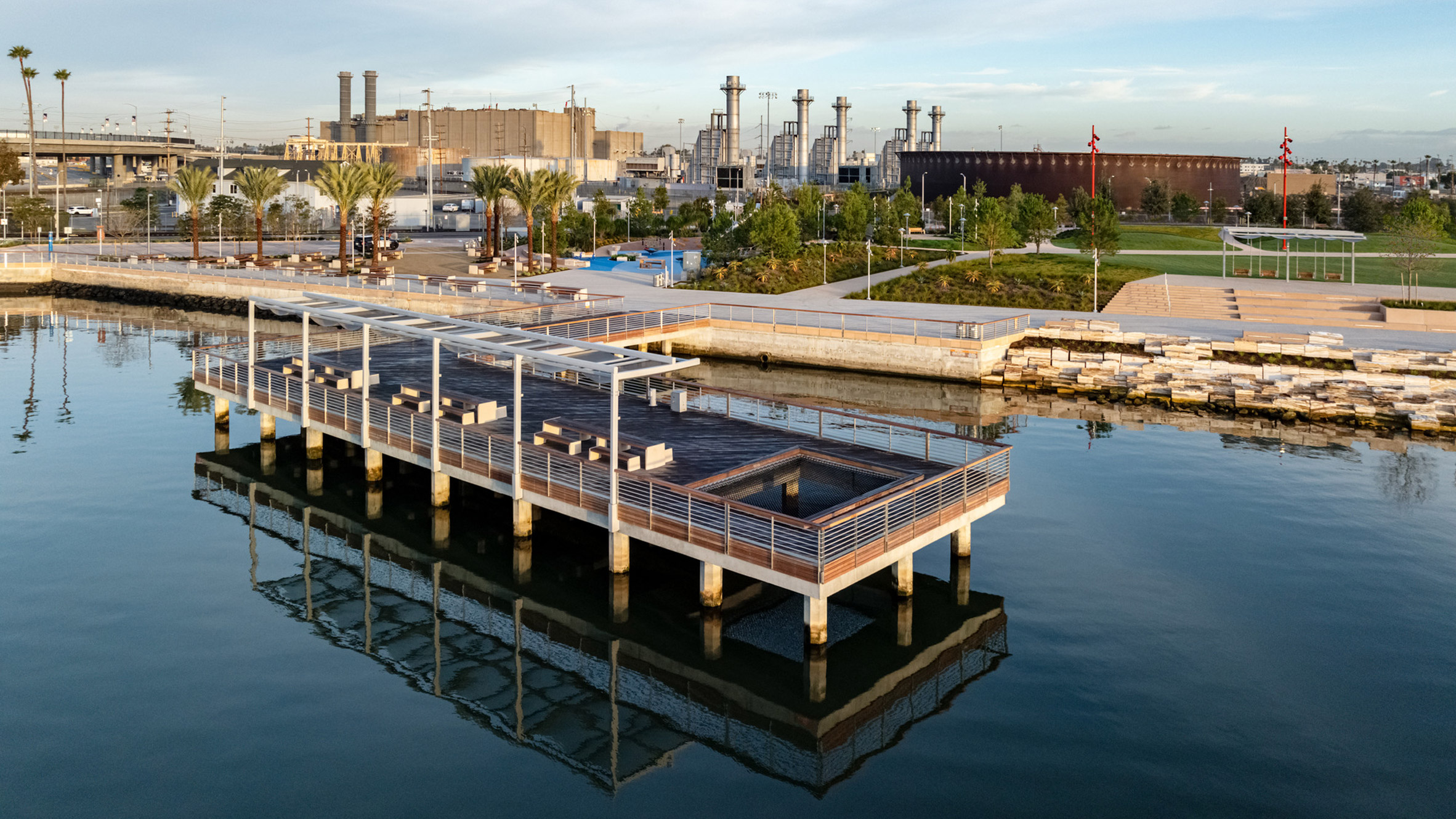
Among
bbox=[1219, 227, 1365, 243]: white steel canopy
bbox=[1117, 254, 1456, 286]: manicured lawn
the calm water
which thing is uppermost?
bbox=[1219, 227, 1365, 243]: white steel canopy

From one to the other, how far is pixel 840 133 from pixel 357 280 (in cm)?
14144

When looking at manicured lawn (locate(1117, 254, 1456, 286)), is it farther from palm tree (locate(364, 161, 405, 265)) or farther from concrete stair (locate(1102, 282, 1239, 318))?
palm tree (locate(364, 161, 405, 265))

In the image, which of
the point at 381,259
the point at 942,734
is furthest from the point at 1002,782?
the point at 381,259

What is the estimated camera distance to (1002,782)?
53.8 feet

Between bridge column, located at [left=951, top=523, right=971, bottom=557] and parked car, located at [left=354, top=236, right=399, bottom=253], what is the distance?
66543mm

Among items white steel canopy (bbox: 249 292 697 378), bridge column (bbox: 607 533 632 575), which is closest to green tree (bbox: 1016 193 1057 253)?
white steel canopy (bbox: 249 292 697 378)

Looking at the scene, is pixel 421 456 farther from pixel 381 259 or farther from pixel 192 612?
pixel 381 259

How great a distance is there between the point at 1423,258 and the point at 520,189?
5135cm

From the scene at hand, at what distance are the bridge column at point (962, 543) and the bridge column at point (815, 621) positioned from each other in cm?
551

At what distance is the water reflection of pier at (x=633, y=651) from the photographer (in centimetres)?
1802

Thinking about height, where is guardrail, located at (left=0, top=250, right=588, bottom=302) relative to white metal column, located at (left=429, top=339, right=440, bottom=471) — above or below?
above

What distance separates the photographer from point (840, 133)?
194 m

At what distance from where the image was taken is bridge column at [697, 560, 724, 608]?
2194cm

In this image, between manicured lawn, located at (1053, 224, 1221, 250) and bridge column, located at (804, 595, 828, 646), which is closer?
bridge column, located at (804, 595, 828, 646)
